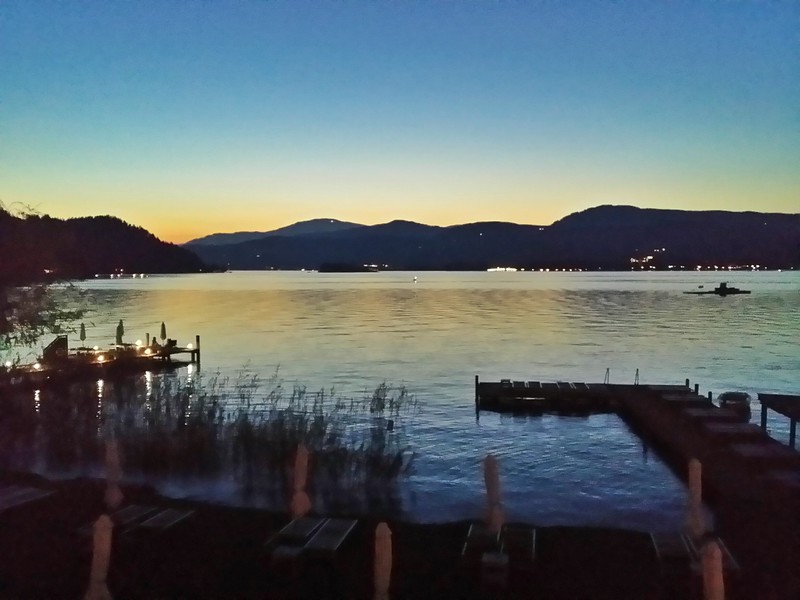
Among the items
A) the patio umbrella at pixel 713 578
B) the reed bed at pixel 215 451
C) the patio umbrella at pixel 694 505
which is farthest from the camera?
the reed bed at pixel 215 451

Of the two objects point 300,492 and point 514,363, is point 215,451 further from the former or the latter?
point 514,363

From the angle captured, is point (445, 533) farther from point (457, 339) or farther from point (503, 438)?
point (457, 339)

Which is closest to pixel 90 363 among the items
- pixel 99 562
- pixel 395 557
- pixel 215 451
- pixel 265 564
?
pixel 215 451

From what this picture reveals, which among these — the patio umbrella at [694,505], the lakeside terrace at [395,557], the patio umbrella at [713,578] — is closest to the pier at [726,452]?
the lakeside terrace at [395,557]

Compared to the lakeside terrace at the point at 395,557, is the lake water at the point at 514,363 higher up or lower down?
lower down

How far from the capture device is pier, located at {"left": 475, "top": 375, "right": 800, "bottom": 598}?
447 inches

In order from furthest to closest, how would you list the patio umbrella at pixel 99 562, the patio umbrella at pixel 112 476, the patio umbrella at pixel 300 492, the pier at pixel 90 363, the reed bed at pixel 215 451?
the pier at pixel 90 363 < the reed bed at pixel 215 451 < the patio umbrella at pixel 112 476 < the patio umbrella at pixel 300 492 < the patio umbrella at pixel 99 562

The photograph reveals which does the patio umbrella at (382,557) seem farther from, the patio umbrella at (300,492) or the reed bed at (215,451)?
the reed bed at (215,451)

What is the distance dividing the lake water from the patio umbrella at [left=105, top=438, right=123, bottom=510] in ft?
14.7

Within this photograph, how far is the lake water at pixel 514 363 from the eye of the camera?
18.9 meters

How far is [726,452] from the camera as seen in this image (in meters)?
17.7

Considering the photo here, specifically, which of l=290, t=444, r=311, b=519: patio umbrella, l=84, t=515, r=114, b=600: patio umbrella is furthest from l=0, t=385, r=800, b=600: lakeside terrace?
l=84, t=515, r=114, b=600: patio umbrella

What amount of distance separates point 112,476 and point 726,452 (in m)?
13.7

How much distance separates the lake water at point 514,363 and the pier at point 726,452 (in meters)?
0.98
